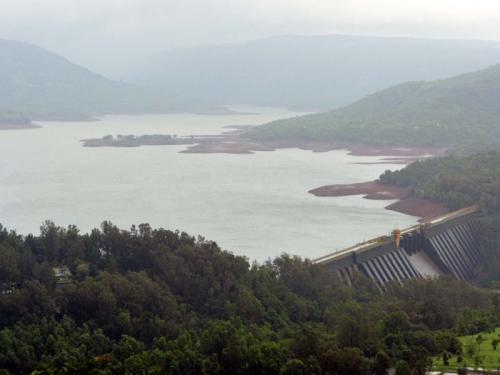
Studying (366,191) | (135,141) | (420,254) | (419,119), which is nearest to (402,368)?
(420,254)

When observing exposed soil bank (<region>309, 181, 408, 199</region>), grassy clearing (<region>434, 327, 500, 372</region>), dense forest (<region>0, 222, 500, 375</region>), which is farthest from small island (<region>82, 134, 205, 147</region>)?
grassy clearing (<region>434, 327, 500, 372</region>)

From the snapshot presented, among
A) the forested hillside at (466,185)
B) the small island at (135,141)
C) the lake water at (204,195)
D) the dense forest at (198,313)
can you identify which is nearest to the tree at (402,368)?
the dense forest at (198,313)

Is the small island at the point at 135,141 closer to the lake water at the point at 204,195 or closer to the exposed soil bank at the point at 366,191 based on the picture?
the lake water at the point at 204,195

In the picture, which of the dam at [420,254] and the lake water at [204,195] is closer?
the dam at [420,254]

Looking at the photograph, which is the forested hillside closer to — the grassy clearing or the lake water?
the lake water

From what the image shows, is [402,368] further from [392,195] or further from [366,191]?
[366,191]

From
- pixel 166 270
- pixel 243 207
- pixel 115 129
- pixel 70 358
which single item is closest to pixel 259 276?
pixel 166 270
